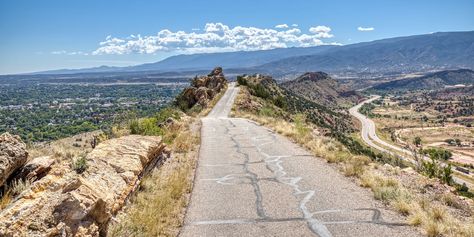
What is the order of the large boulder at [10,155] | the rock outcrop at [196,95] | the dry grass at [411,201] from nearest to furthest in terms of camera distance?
the dry grass at [411,201]
the large boulder at [10,155]
the rock outcrop at [196,95]

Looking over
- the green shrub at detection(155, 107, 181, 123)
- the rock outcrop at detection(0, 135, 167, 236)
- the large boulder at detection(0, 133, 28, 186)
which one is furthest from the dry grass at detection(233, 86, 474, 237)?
the green shrub at detection(155, 107, 181, 123)

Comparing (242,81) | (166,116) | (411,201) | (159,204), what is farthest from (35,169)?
(242,81)

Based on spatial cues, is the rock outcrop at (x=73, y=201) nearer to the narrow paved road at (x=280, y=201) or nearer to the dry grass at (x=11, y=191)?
the dry grass at (x=11, y=191)

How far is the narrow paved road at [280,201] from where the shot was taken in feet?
24.8

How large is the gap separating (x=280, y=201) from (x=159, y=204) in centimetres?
279

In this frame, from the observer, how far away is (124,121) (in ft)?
59.9

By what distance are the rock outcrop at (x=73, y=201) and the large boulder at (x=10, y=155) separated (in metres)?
0.69

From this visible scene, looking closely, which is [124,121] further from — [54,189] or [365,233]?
[365,233]

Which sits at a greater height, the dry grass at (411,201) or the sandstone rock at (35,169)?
the sandstone rock at (35,169)

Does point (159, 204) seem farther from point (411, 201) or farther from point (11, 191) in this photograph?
point (411, 201)

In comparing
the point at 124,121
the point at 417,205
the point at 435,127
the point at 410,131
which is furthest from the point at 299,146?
the point at 435,127

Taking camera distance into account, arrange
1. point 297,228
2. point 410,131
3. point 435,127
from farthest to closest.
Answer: point 435,127
point 410,131
point 297,228

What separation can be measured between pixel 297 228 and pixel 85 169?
444 centimetres

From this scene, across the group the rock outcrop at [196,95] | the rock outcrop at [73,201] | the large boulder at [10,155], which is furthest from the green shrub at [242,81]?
the large boulder at [10,155]
